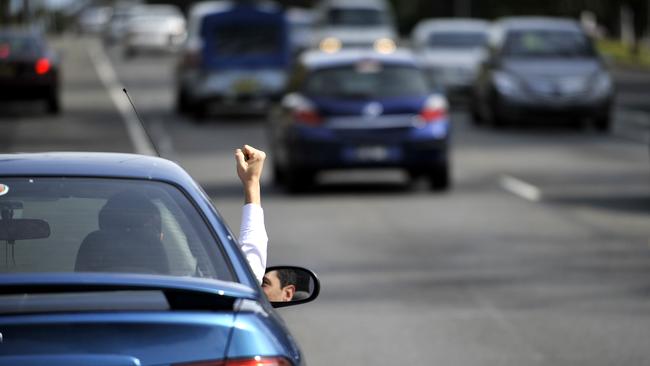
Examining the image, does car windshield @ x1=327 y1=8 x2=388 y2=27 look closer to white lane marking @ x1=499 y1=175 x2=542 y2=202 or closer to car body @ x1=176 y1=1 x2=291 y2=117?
car body @ x1=176 y1=1 x2=291 y2=117

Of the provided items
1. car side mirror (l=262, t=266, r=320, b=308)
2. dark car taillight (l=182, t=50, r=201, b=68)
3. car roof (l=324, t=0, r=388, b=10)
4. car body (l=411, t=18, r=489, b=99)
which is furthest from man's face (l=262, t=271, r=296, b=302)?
car roof (l=324, t=0, r=388, b=10)

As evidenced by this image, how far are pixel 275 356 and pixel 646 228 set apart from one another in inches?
482

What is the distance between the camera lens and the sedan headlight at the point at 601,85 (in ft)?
94.9

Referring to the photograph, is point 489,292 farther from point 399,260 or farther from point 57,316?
point 57,316

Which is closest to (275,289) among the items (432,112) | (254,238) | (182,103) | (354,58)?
(254,238)

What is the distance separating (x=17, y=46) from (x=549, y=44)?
11089 mm

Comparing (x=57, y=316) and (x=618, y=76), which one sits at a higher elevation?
(x=57, y=316)

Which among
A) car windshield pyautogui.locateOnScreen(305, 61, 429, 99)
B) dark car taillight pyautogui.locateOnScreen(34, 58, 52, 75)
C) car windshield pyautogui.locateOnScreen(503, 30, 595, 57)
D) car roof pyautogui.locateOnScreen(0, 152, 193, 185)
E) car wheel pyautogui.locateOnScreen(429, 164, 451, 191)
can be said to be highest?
car roof pyautogui.locateOnScreen(0, 152, 193, 185)

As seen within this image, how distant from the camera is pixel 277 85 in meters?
32.3

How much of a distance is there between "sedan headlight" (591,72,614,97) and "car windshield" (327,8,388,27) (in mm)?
21185

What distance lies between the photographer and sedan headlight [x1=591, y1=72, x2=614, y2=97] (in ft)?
94.9

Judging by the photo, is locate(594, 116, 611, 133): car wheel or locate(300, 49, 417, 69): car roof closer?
locate(300, 49, 417, 69): car roof

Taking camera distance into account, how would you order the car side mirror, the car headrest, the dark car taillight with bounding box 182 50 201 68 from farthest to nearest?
the dark car taillight with bounding box 182 50 201 68, the car side mirror, the car headrest

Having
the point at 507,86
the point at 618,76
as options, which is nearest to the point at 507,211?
the point at 507,86
